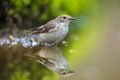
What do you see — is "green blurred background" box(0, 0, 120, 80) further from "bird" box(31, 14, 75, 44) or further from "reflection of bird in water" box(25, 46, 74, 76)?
"bird" box(31, 14, 75, 44)

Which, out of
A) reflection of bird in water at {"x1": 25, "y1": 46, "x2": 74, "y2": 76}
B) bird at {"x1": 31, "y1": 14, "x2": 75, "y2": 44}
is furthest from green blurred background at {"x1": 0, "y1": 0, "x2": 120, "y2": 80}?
bird at {"x1": 31, "y1": 14, "x2": 75, "y2": 44}

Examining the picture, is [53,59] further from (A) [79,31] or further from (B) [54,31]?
(A) [79,31]

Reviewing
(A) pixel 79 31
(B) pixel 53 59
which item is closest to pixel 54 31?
(B) pixel 53 59

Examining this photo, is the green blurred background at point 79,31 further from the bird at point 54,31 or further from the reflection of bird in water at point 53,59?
the bird at point 54,31

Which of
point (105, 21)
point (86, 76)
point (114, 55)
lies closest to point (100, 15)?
point (105, 21)

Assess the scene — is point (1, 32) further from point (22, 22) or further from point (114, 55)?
point (114, 55)
